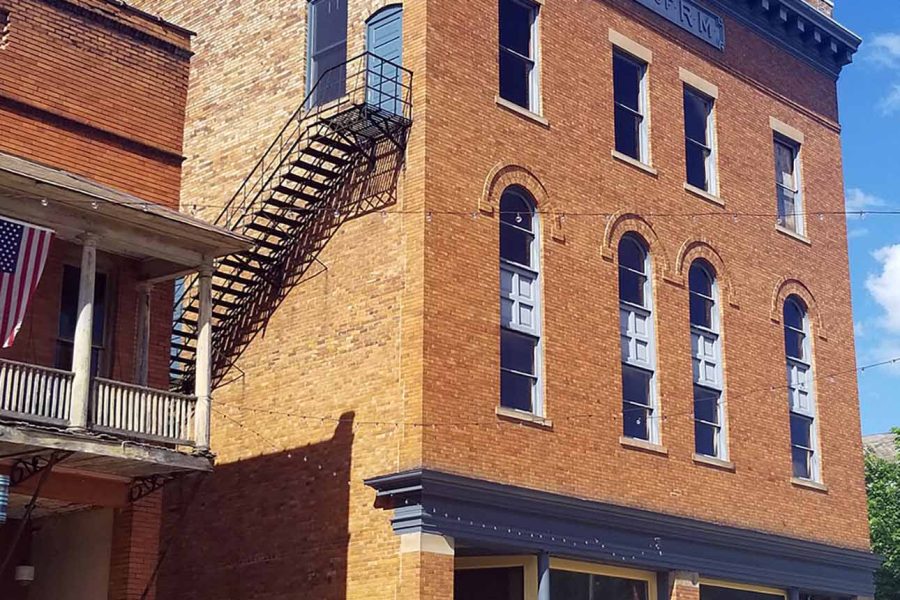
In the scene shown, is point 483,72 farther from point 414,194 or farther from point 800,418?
point 800,418

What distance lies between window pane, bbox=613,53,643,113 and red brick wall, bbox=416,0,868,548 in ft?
1.09

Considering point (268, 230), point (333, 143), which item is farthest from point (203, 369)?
point (333, 143)

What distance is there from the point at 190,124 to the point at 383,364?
315 inches

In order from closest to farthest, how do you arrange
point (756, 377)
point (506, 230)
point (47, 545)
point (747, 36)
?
point (47, 545), point (506, 230), point (756, 377), point (747, 36)

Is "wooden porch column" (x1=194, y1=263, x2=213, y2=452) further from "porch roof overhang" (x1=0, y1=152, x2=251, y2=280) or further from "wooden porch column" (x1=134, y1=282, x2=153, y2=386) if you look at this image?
"wooden porch column" (x1=134, y1=282, x2=153, y2=386)

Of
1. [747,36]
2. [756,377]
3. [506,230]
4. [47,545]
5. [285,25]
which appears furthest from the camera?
[747,36]

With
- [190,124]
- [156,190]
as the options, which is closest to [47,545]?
[156,190]

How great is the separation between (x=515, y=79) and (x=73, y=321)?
28.1ft

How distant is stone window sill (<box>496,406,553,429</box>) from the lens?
21.3 meters

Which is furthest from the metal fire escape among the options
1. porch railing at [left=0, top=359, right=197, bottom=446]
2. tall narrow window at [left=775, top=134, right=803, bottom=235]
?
tall narrow window at [left=775, top=134, right=803, bottom=235]

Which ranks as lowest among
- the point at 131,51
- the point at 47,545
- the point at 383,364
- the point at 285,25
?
the point at 47,545

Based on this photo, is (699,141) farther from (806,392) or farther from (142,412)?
(142,412)

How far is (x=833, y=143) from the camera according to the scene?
1235 inches

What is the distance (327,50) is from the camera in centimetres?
2436
